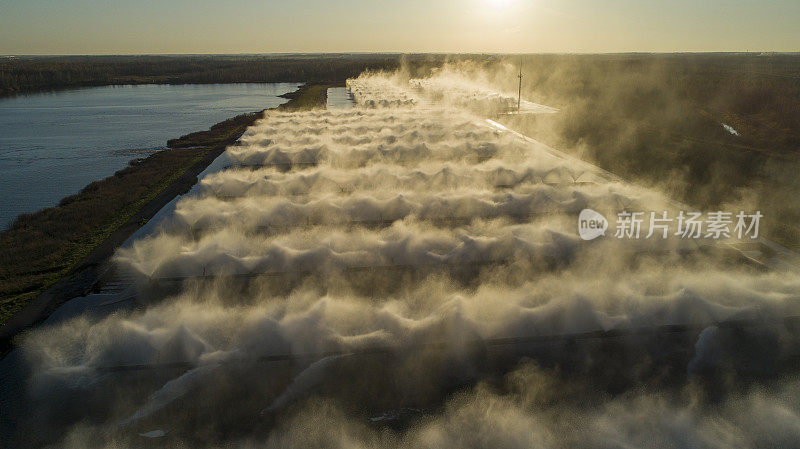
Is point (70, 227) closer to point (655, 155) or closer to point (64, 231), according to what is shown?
point (64, 231)

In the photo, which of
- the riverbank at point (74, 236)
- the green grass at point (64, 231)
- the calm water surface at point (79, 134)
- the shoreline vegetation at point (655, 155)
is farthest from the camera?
the calm water surface at point (79, 134)

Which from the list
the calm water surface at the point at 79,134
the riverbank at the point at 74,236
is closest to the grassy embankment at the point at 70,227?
the riverbank at the point at 74,236

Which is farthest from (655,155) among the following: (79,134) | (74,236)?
(79,134)

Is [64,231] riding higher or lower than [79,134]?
lower

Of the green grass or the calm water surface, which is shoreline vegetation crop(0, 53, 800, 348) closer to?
the green grass

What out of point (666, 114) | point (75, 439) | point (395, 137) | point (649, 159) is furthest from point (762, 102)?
point (75, 439)

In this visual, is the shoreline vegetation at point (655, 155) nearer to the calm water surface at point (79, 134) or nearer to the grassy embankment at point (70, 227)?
the grassy embankment at point (70, 227)
